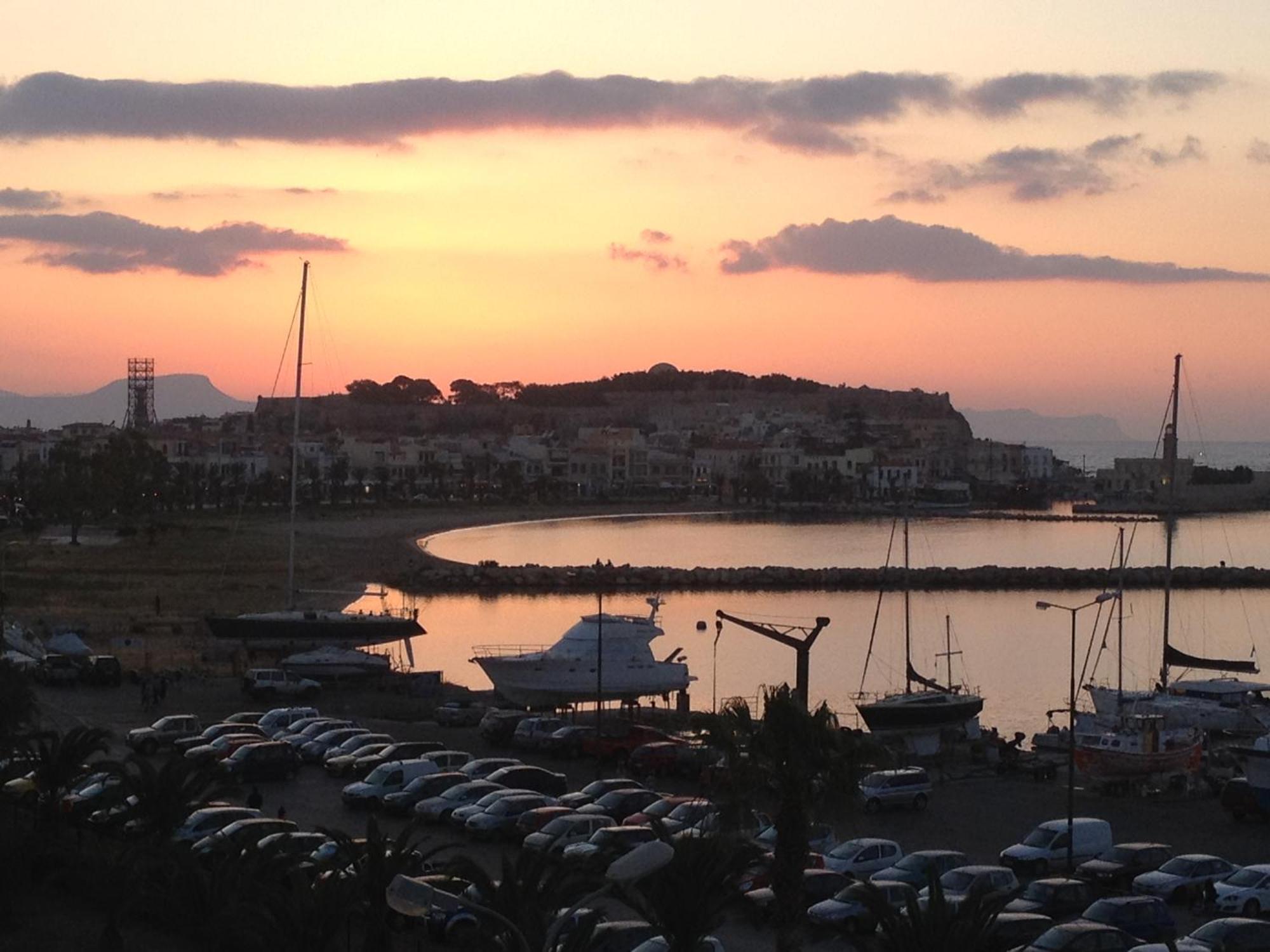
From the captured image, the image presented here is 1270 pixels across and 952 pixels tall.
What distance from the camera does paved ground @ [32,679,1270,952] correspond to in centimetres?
1440

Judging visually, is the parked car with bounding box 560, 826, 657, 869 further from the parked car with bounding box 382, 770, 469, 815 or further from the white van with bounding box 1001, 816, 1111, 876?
the white van with bounding box 1001, 816, 1111, 876

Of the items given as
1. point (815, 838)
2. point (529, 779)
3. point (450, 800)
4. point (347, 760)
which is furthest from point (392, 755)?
point (815, 838)

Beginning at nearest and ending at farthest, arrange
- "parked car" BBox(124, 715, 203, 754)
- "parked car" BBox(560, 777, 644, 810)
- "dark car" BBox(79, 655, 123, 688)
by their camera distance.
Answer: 1. "parked car" BBox(560, 777, 644, 810)
2. "parked car" BBox(124, 715, 203, 754)
3. "dark car" BBox(79, 655, 123, 688)

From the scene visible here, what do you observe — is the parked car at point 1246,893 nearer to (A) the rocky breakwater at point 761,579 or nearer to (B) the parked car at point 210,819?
(B) the parked car at point 210,819

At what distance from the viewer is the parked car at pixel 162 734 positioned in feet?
57.9

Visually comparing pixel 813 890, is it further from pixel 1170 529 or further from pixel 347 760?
pixel 1170 529

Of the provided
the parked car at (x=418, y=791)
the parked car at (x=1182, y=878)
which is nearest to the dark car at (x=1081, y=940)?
the parked car at (x=1182, y=878)

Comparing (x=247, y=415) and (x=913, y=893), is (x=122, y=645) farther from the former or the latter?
(x=247, y=415)

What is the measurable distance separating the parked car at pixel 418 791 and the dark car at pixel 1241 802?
23.8 feet

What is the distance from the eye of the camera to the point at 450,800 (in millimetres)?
14688

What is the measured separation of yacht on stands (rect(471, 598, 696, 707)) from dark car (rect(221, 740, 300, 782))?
765 centimetres

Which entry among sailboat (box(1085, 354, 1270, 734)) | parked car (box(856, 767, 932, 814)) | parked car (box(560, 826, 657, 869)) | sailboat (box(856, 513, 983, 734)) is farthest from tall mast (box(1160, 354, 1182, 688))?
parked car (box(560, 826, 657, 869))

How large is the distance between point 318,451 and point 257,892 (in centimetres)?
8872

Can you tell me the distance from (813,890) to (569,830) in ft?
7.40
